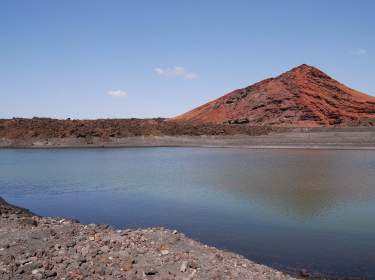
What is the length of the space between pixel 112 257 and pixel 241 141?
127ft

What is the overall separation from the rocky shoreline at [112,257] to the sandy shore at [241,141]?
109 feet

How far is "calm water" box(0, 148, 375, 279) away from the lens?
8.34m

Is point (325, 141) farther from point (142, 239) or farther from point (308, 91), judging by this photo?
point (142, 239)

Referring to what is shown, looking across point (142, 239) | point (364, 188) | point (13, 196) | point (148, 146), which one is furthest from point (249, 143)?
point (142, 239)

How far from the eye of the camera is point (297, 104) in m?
53.9

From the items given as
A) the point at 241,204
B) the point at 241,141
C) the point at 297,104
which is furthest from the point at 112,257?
the point at 297,104

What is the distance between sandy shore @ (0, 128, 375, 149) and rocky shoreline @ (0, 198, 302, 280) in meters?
33.3

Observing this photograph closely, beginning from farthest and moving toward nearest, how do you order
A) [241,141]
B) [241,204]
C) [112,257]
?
[241,141]
[241,204]
[112,257]

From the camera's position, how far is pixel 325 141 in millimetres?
39906

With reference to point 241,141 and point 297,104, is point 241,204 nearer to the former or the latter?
point 241,141

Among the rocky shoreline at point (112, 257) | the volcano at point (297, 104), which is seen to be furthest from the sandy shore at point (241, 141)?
the rocky shoreline at point (112, 257)

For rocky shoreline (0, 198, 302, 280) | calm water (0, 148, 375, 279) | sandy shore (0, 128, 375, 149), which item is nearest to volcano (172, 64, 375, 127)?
sandy shore (0, 128, 375, 149)

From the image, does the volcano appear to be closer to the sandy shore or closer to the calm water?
the sandy shore

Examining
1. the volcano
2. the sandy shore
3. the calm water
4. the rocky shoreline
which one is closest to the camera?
the rocky shoreline
